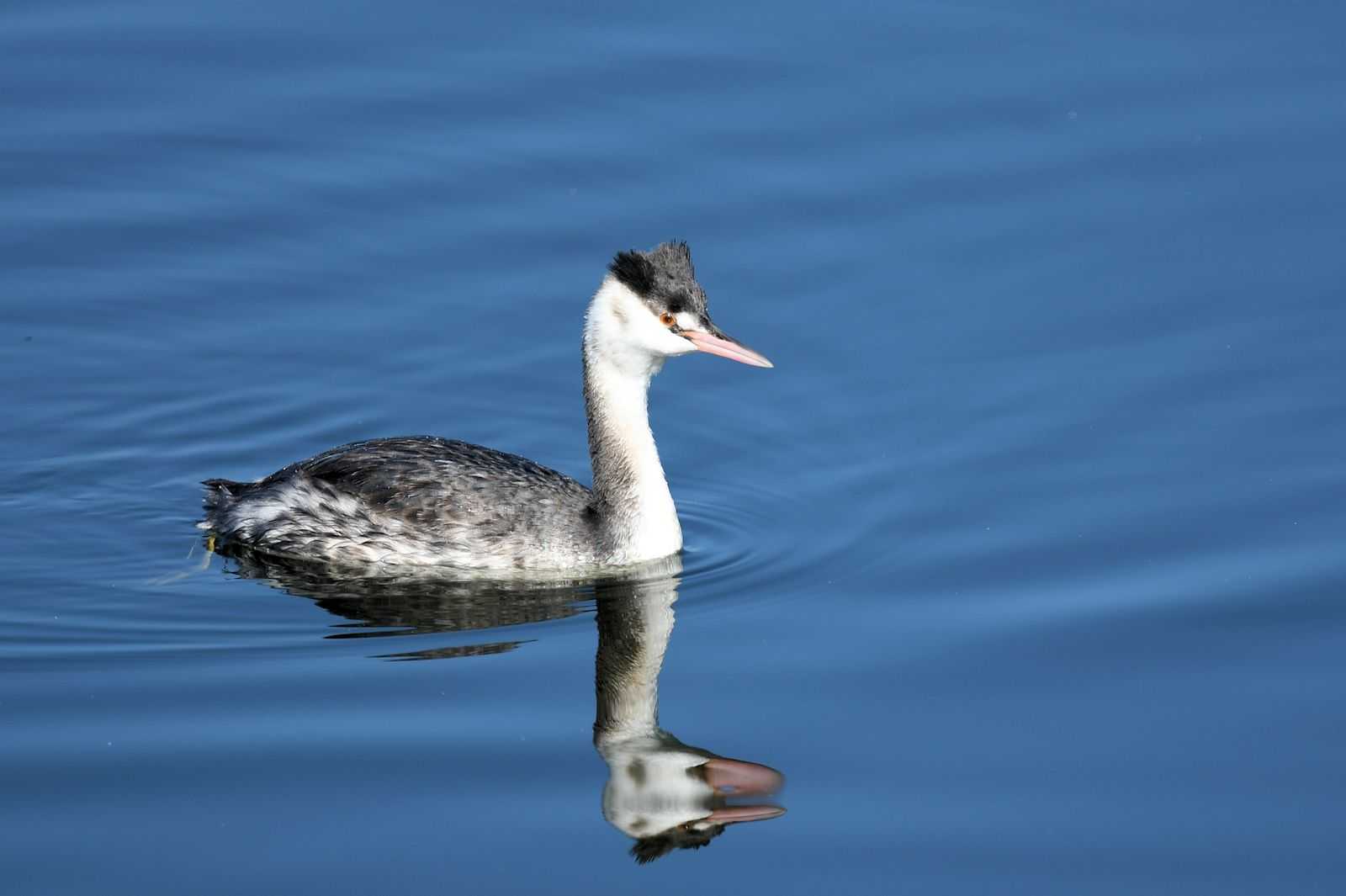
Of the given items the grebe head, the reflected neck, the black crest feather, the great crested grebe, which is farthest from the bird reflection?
the black crest feather

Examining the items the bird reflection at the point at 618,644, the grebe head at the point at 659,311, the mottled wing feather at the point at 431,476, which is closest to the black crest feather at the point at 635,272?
the grebe head at the point at 659,311

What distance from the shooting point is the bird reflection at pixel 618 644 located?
377 inches

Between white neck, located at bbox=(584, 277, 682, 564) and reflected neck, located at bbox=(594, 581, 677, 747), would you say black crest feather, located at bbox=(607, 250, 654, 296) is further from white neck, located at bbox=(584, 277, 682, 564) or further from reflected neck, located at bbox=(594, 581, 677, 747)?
reflected neck, located at bbox=(594, 581, 677, 747)

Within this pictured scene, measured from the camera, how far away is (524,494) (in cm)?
1262

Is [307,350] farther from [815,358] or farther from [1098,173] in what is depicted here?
[1098,173]

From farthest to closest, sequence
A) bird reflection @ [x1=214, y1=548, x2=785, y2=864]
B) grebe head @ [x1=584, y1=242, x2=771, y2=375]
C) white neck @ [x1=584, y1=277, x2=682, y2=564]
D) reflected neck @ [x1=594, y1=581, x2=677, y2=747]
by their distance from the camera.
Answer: white neck @ [x1=584, y1=277, x2=682, y2=564] < grebe head @ [x1=584, y1=242, x2=771, y2=375] < reflected neck @ [x1=594, y1=581, x2=677, y2=747] < bird reflection @ [x1=214, y1=548, x2=785, y2=864]

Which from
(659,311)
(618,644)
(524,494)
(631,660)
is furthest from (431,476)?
(631,660)

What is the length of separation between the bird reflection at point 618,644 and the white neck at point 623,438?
18cm

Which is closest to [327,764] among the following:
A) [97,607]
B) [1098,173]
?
[97,607]

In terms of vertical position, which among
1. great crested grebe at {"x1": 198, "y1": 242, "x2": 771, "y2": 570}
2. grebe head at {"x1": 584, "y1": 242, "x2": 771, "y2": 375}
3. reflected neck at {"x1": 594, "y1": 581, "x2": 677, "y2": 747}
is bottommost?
reflected neck at {"x1": 594, "y1": 581, "x2": 677, "y2": 747}

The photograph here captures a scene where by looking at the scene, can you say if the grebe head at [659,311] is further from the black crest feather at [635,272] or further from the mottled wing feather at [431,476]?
the mottled wing feather at [431,476]

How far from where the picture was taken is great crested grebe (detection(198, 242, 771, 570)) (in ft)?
40.6

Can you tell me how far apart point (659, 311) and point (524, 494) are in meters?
1.31

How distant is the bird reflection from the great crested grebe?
155mm
